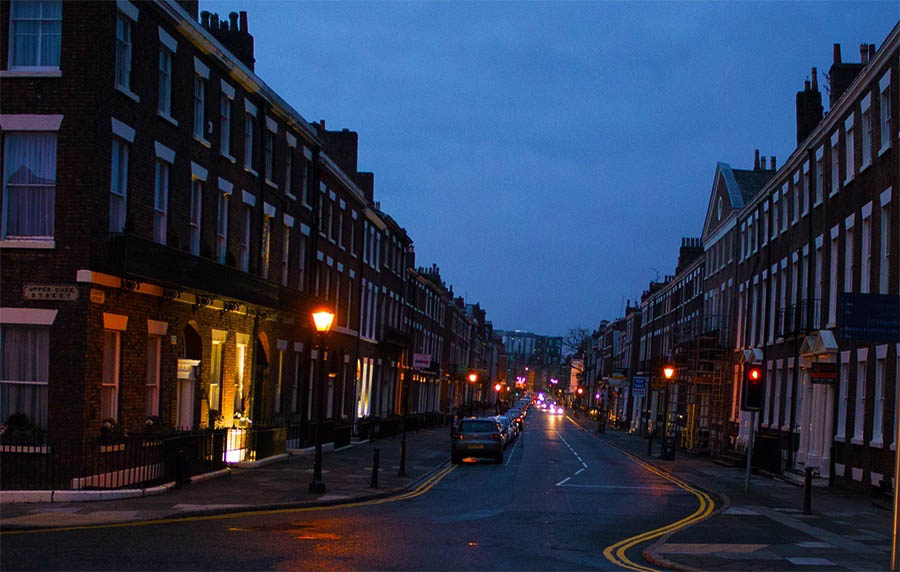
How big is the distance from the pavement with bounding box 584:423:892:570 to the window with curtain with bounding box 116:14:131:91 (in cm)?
1420

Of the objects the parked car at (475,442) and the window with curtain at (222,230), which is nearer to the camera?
the window with curtain at (222,230)

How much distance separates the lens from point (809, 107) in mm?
36938

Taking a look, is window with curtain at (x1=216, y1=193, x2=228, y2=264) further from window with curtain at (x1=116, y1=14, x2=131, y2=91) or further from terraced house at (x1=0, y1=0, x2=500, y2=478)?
window with curtain at (x1=116, y1=14, x2=131, y2=91)

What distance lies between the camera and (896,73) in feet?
78.8

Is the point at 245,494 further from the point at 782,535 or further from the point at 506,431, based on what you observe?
the point at 506,431

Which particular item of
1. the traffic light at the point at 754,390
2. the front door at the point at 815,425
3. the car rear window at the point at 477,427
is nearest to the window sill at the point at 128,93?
the traffic light at the point at 754,390

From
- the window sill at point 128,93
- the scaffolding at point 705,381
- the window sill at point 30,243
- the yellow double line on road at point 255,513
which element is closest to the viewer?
the yellow double line on road at point 255,513

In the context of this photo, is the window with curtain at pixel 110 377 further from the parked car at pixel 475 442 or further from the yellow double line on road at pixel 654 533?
the parked car at pixel 475 442

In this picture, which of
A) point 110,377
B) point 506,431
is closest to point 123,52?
point 110,377

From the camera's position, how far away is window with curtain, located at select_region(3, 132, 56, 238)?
64.1 feet

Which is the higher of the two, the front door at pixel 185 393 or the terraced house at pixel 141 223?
the terraced house at pixel 141 223

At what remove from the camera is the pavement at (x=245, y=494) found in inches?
646

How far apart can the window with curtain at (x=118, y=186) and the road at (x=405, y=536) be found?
702 centimetres

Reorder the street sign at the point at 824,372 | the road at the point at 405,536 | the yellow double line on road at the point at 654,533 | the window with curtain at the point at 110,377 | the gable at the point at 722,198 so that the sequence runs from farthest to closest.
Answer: the gable at the point at 722,198
the street sign at the point at 824,372
the window with curtain at the point at 110,377
the yellow double line on road at the point at 654,533
the road at the point at 405,536
